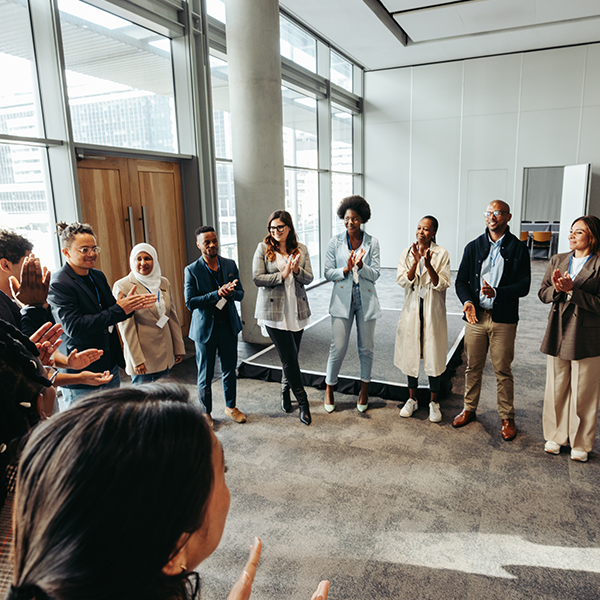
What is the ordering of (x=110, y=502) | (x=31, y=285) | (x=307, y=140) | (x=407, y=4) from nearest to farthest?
(x=110, y=502), (x=31, y=285), (x=407, y=4), (x=307, y=140)

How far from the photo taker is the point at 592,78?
9656 mm

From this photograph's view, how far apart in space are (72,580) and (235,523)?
2.37m

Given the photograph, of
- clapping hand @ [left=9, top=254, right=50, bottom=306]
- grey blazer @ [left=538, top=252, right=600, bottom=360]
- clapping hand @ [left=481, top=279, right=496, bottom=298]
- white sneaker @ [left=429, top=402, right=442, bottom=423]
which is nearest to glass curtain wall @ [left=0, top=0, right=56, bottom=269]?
clapping hand @ [left=9, top=254, right=50, bottom=306]

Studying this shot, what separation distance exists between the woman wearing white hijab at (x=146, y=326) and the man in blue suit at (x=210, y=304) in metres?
0.22

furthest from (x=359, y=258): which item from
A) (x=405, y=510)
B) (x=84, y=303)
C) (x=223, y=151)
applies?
(x=223, y=151)

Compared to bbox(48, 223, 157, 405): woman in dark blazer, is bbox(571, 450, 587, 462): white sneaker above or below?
below

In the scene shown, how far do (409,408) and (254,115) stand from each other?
3703 millimetres

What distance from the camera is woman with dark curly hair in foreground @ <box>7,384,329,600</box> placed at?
47cm

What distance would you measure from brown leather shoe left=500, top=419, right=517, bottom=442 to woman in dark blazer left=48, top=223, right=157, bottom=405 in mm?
2595

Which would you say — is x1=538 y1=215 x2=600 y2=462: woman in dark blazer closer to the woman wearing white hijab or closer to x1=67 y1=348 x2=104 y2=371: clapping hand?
the woman wearing white hijab

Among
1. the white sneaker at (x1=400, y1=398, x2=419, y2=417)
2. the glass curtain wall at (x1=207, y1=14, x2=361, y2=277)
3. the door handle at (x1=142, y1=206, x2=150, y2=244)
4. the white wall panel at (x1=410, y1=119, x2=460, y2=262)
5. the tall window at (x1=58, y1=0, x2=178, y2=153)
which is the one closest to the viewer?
the white sneaker at (x1=400, y1=398, x2=419, y2=417)

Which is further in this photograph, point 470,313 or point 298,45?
point 298,45

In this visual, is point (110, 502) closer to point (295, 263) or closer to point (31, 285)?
point (31, 285)

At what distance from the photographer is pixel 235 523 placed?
264 centimetres
